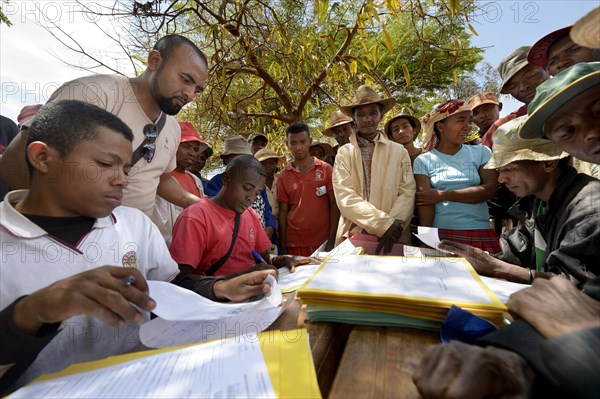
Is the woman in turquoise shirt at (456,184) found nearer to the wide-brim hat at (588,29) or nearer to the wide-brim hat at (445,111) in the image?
the wide-brim hat at (445,111)

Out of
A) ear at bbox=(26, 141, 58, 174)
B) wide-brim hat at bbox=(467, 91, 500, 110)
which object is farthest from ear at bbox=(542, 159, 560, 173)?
wide-brim hat at bbox=(467, 91, 500, 110)

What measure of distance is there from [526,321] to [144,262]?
1.20 m

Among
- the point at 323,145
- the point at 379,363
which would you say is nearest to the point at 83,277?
the point at 379,363

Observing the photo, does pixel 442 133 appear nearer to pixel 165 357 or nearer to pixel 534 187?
pixel 534 187

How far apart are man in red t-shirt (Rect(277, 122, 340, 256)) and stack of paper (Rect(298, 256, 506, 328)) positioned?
2170 millimetres

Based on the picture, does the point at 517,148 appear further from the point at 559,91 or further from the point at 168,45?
the point at 168,45

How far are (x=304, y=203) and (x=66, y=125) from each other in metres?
2.35

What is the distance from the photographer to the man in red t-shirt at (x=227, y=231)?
1596 millimetres

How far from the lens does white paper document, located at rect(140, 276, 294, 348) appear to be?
0.77 m

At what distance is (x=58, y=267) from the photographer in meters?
0.95

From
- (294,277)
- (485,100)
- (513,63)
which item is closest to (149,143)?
(294,277)

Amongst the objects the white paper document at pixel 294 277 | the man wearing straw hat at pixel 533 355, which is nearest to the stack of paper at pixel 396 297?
the man wearing straw hat at pixel 533 355

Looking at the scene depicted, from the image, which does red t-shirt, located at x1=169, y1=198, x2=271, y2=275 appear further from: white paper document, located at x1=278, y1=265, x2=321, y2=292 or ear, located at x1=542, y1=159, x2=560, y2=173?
ear, located at x1=542, y1=159, x2=560, y2=173

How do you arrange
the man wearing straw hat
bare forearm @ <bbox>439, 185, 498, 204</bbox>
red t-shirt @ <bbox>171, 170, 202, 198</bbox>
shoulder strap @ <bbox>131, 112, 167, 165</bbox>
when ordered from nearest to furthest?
the man wearing straw hat
shoulder strap @ <bbox>131, 112, 167, 165</bbox>
bare forearm @ <bbox>439, 185, 498, 204</bbox>
red t-shirt @ <bbox>171, 170, 202, 198</bbox>
